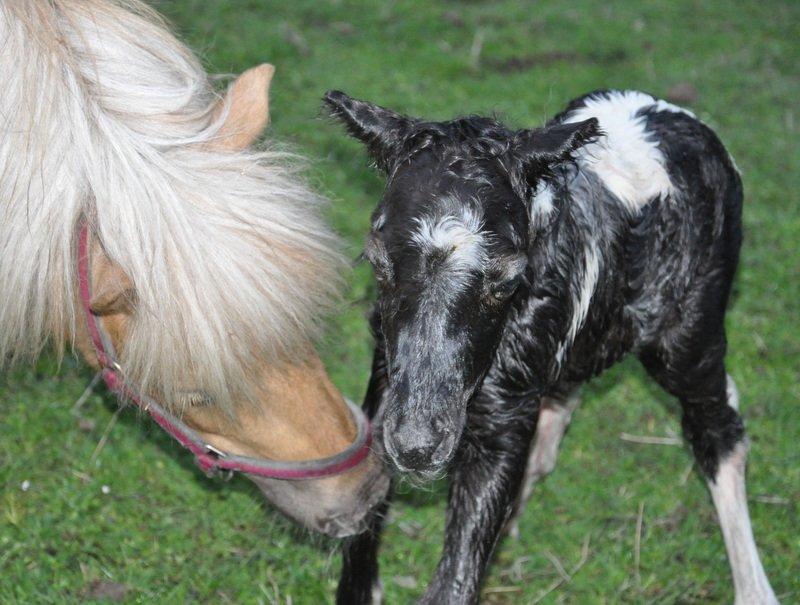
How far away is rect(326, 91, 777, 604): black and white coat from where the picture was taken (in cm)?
258

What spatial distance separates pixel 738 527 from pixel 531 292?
143cm

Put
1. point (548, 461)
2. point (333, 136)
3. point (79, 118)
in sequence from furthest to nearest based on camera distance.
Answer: point (333, 136) < point (548, 461) < point (79, 118)

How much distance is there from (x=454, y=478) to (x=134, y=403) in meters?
1.12

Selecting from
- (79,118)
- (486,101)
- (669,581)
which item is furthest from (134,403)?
(486,101)

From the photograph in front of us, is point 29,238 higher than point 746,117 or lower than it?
higher

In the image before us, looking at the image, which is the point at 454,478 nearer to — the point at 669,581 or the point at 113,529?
the point at 669,581

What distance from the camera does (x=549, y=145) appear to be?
9.21ft

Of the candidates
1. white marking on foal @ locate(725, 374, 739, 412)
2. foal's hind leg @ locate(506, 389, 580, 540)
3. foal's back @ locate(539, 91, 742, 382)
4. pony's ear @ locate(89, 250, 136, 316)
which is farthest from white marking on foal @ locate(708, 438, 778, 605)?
pony's ear @ locate(89, 250, 136, 316)

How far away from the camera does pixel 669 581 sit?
398 centimetres

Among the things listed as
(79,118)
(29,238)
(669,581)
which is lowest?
(669,581)

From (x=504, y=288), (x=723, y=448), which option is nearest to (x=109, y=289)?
(x=504, y=288)

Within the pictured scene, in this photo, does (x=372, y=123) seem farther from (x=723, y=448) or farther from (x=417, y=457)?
(x=723, y=448)

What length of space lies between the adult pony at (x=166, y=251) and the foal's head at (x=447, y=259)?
367 millimetres

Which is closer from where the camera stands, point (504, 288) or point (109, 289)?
point (504, 288)
